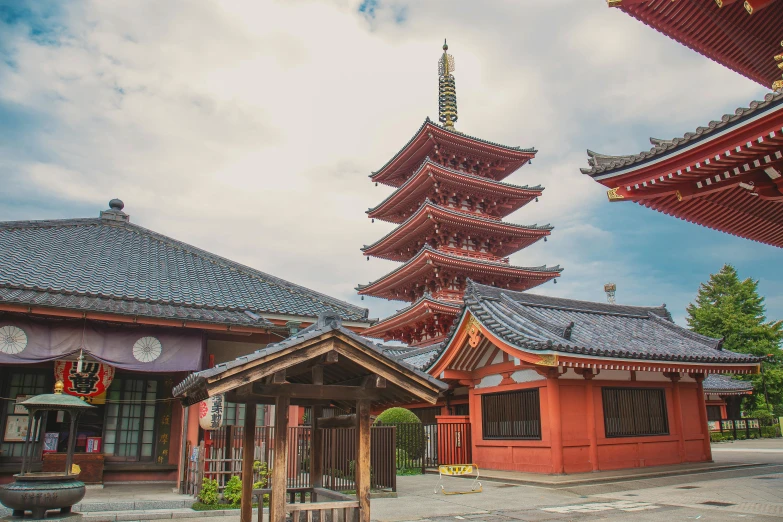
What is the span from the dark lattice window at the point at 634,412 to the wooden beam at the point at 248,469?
10437 mm

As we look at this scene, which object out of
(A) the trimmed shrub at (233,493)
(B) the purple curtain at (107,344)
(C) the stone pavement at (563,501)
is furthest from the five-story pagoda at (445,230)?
(A) the trimmed shrub at (233,493)

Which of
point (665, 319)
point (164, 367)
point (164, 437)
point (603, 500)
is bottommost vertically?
point (603, 500)

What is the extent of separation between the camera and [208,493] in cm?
993

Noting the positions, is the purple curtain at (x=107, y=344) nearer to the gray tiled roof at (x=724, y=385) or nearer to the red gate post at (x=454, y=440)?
the red gate post at (x=454, y=440)

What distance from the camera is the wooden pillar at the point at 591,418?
13430mm

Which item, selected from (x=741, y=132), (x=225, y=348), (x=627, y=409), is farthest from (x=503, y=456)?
(x=741, y=132)

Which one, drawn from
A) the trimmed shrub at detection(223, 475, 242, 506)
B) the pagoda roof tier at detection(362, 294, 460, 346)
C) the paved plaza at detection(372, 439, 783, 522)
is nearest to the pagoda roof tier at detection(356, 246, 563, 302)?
the pagoda roof tier at detection(362, 294, 460, 346)

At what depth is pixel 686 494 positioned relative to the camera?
10.7 metres

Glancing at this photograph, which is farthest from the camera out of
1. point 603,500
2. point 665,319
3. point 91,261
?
point 665,319

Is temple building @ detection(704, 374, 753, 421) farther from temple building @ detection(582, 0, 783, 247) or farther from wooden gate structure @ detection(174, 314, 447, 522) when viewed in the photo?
wooden gate structure @ detection(174, 314, 447, 522)

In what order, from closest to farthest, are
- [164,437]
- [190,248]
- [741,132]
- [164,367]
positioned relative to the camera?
[741,132], [164,367], [164,437], [190,248]

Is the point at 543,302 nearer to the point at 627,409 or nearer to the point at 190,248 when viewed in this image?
the point at 627,409

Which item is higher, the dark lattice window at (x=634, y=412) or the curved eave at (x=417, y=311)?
the curved eave at (x=417, y=311)

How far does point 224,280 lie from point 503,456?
8716 millimetres
